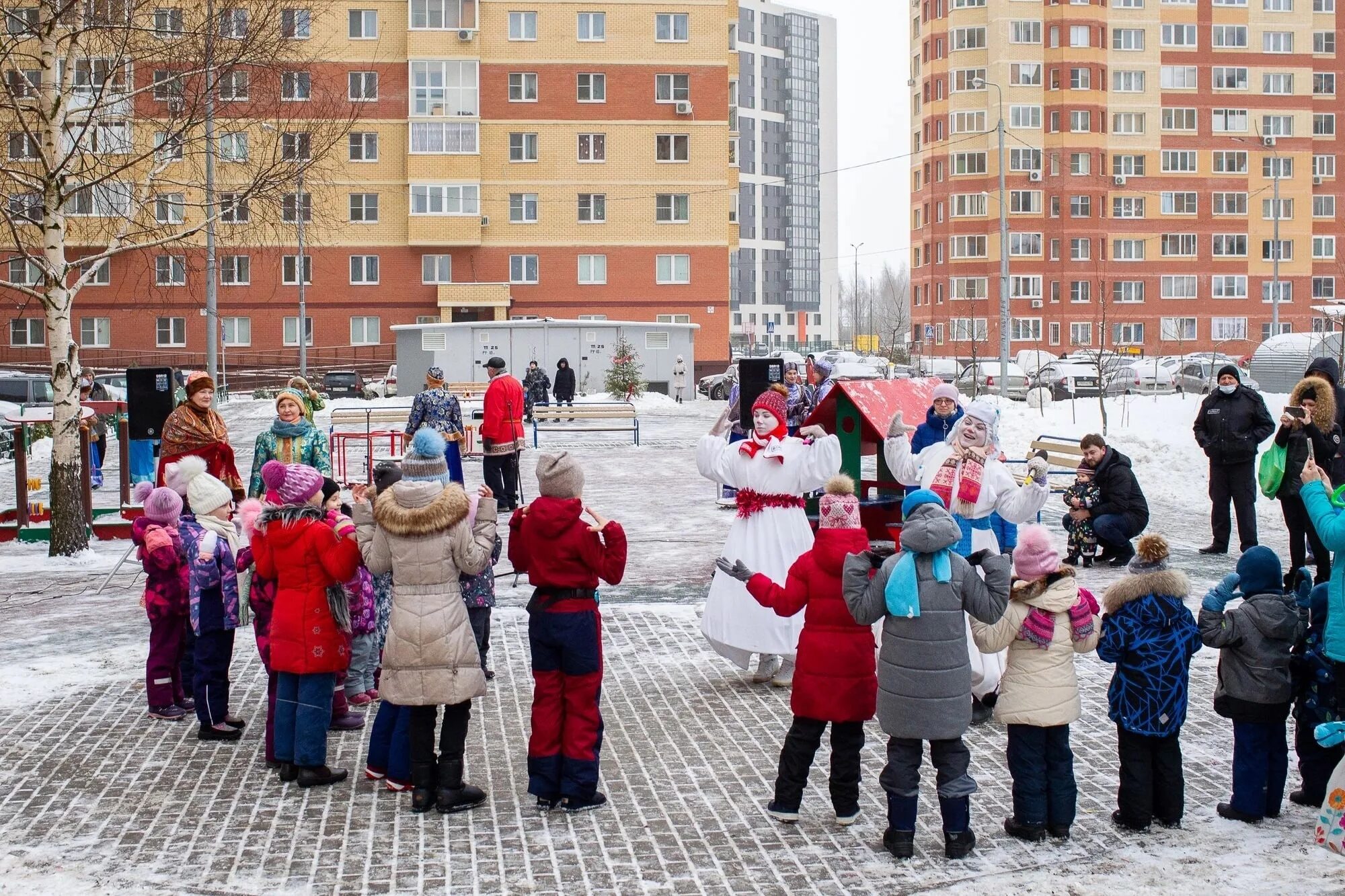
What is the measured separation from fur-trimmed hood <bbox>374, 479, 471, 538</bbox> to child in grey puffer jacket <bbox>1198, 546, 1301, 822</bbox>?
3258 millimetres

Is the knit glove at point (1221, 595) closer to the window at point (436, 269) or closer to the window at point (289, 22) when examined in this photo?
the window at point (289, 22)

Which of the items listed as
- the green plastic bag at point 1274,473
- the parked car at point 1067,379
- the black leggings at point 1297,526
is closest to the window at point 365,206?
the parked car at point 1067,379

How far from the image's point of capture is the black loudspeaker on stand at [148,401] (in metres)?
16.2

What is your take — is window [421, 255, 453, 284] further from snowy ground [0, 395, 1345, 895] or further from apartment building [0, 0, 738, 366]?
snowy ground [0, 395, 1345, 895]

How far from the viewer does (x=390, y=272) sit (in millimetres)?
57812

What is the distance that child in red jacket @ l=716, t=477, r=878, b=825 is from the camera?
6.02m

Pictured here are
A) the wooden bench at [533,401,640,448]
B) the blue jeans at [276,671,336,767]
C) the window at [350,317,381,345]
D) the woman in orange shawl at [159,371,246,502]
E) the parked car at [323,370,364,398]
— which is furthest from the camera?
the window at [350,317,381,345]

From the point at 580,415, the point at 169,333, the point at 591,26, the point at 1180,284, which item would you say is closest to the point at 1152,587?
the point at 580,415

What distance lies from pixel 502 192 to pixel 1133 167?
43.9m

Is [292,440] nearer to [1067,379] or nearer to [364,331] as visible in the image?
[1067,379]

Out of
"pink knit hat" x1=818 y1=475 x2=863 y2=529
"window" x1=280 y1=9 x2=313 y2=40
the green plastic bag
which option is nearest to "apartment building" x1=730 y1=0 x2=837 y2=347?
"window" x1=280 y1=9 x2=313 y2=40

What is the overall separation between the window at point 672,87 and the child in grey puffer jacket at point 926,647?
5314cm

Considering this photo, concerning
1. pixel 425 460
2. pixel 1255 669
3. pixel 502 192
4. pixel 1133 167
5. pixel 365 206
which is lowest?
pixel 1255 669

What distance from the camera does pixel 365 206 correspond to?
189 feet
